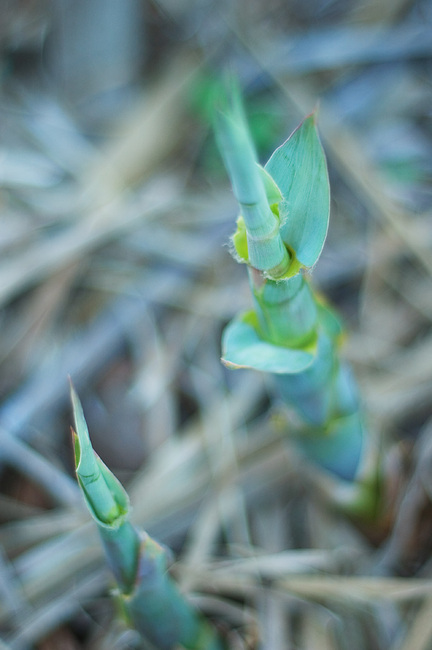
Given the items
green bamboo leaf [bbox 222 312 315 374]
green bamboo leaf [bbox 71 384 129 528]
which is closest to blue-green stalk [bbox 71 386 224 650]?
green bamboo leaf [bbox 71 384 129 528]

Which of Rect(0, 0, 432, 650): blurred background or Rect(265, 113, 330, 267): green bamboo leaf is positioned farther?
Rect(0, 0, 432, 650): blurred background

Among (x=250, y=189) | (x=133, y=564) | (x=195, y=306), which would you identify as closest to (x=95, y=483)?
(x=133, y=564)

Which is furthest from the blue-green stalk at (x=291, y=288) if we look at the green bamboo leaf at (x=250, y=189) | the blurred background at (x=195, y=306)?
the blurred background at (x=195, y=306)

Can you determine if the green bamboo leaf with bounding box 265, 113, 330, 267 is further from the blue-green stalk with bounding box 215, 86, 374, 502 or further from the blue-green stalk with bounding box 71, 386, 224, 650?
the blue-green stalk with bounding box 71, 386, 224, 650

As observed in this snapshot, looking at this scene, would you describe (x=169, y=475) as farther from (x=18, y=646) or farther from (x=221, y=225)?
(x=221, y=225)

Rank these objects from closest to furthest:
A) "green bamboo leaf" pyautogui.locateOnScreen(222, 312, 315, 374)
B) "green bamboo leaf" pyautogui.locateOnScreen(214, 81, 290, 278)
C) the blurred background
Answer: "green bamboo leaf" pyautogui.locateOnScreen(214, 81, 290, 278) → "green bamboo leaf" pyautogui.locateOnScreen(222, 312, 315, 374) → the blurred background

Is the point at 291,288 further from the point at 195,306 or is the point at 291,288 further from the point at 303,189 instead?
the point at 195,306

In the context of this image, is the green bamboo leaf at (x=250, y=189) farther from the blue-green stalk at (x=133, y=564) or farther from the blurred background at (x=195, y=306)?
the blurred background at (x=195, y=306)
